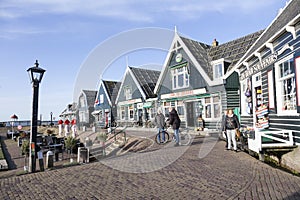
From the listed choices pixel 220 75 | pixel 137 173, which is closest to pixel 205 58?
pixel 220 75

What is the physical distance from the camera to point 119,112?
28.8 meters

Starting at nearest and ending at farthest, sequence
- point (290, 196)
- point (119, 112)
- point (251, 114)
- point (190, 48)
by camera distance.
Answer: point (290, 196)
point (251, 114)
point (190, 48)
point (119, 112)

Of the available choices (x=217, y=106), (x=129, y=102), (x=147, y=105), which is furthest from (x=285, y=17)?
(x=129, y=102)

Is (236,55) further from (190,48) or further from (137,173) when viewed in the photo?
(137,173)

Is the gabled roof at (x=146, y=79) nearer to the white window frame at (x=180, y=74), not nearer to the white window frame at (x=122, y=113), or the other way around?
the white window frame at (x=180, y=74)

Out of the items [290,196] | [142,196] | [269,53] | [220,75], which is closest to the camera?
[290,196]

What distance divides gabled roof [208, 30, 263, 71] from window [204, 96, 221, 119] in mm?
2302

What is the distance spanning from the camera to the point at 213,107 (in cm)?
1658

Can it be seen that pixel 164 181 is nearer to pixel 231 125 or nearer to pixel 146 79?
pixel 231 125

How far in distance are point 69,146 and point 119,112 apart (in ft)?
48.2

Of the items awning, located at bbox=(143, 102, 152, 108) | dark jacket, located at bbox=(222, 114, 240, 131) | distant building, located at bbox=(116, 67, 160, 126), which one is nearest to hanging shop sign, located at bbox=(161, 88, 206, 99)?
distant building, located at bbox=(116, 67, 160, 126)

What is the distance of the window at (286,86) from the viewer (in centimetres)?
790

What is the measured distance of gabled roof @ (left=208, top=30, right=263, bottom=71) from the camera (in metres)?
17.0

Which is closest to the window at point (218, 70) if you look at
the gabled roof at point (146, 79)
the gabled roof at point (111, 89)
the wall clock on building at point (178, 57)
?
the wall clock on building at point (178, 57)
